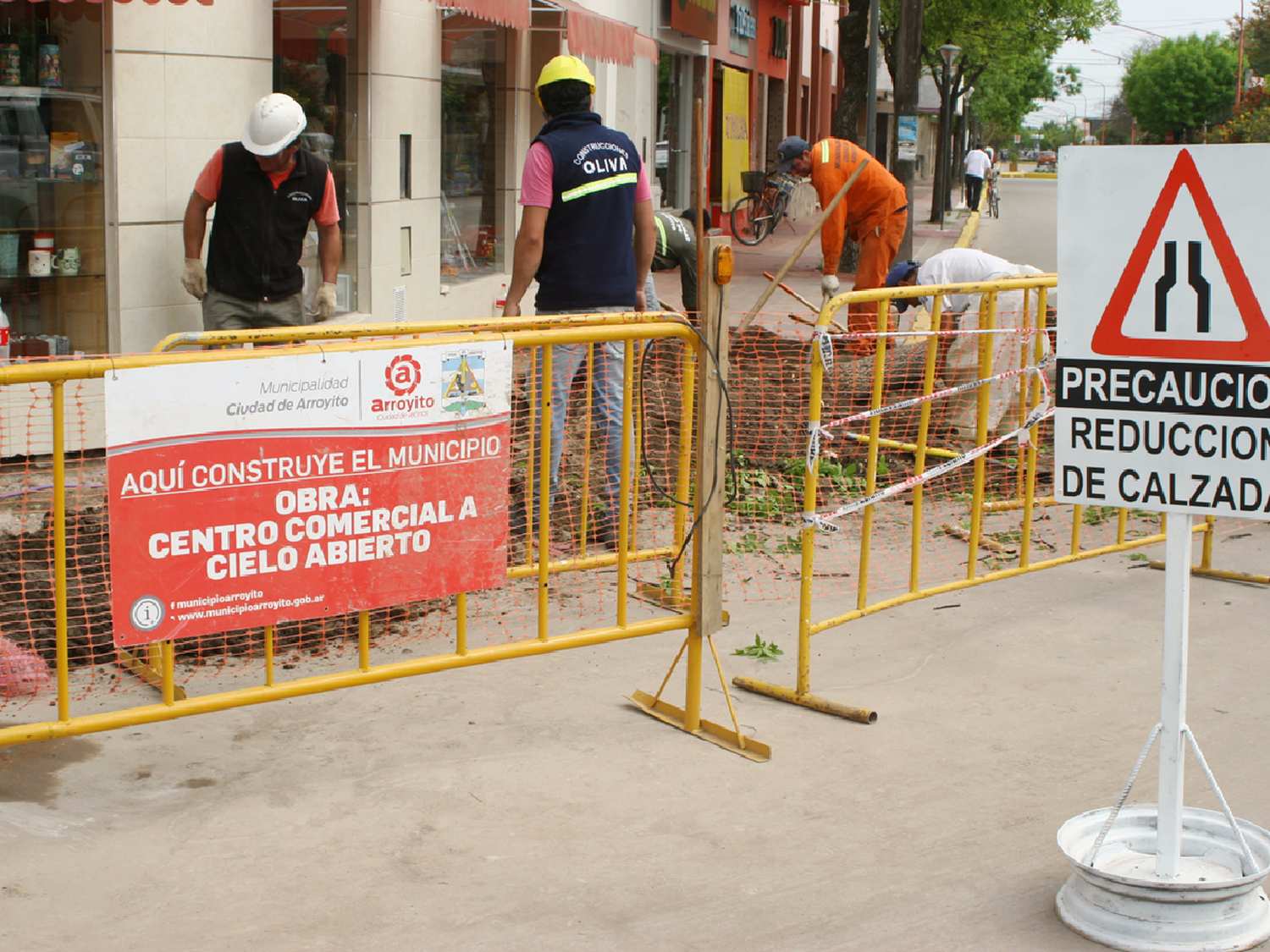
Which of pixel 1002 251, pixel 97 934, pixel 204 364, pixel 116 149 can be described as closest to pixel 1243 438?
pixel 204 364

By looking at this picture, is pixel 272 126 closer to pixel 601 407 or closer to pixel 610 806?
pixel 601 407

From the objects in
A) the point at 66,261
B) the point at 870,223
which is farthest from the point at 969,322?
the point at 66,261

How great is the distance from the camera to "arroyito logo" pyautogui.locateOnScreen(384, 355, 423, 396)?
12.6 feet

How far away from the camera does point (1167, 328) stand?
3381 millimetres

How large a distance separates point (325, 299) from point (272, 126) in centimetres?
118

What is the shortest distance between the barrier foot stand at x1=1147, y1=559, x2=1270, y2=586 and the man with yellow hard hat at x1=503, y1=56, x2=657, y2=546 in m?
2.72

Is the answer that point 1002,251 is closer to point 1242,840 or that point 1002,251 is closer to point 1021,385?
point 1021,385

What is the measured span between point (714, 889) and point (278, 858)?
1143 mm

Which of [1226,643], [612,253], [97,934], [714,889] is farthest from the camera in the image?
[612,253]

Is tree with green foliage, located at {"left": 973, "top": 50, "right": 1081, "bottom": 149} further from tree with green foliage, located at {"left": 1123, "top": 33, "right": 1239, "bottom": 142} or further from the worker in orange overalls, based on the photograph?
the worker in orange overalls

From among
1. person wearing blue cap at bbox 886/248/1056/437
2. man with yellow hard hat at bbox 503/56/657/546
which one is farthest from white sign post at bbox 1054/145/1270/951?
person wearing blue cap at bbox 886/248/1056/437

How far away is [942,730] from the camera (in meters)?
4.67

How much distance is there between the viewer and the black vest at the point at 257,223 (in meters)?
7.16

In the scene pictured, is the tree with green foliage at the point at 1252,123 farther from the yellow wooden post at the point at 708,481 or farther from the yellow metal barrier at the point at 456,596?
the yellow wooden post at the point at 708,481
